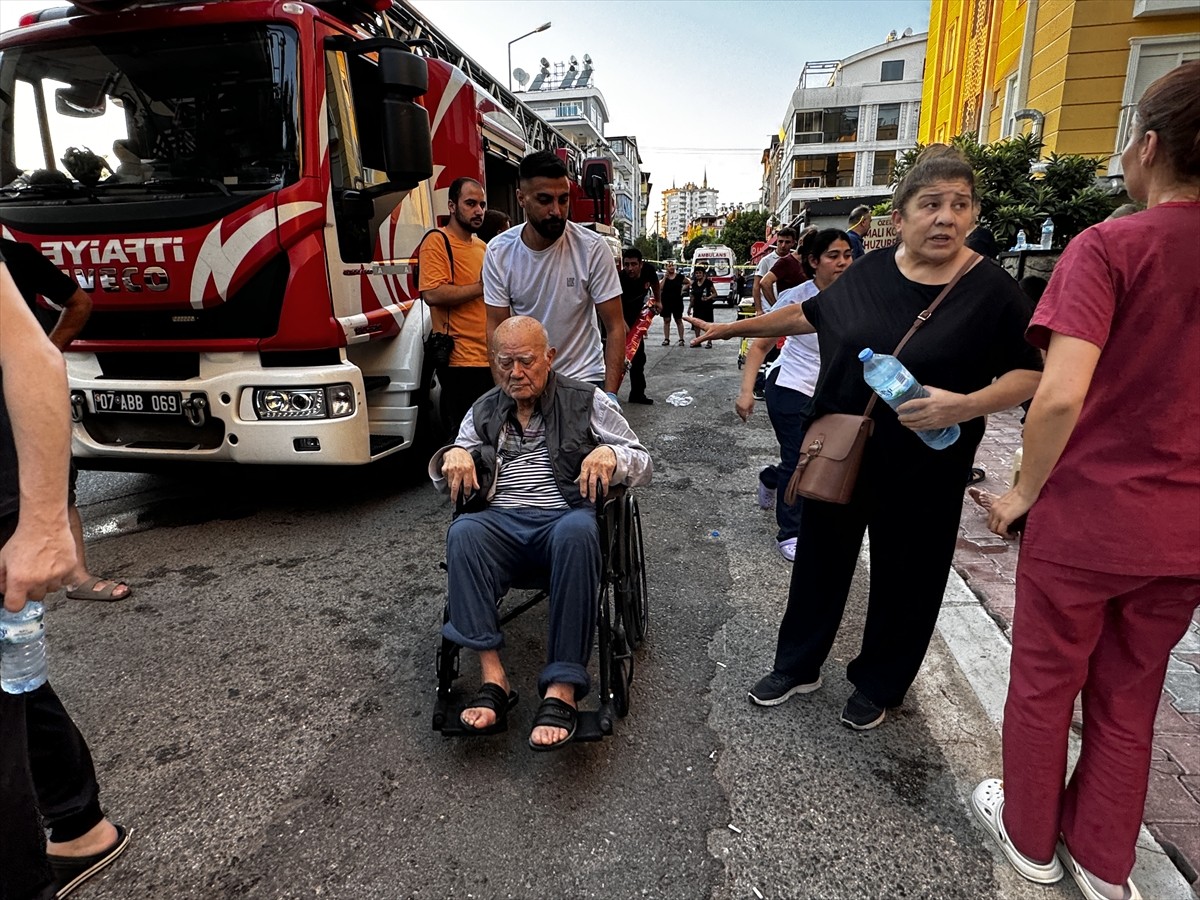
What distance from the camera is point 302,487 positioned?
5.16 m

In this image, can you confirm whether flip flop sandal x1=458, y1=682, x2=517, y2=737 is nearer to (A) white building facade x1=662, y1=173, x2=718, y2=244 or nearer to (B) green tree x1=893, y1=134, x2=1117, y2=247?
(B) green tree x1=893, y1=134, x2=1117, y2=247

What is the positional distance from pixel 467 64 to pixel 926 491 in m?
5.53

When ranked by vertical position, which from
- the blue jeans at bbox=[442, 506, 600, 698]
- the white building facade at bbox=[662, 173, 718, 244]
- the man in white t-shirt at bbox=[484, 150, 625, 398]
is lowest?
the blue jeans at bbox=[442, 506, 600, 698]

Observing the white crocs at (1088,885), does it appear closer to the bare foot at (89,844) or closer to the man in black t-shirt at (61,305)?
the bare foot at (89,844)

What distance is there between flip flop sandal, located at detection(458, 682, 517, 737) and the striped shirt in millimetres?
655

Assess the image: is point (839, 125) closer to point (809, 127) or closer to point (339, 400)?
point (809, 127)

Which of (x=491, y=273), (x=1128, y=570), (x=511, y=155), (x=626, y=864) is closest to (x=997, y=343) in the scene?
(x=1128, y=570)

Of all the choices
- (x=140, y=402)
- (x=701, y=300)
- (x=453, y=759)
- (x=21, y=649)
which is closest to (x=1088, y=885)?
(x=453, y=759)

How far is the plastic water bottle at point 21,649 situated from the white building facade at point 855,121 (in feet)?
155

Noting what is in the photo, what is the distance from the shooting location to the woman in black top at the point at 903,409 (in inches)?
77.9

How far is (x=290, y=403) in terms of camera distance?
3.92 m

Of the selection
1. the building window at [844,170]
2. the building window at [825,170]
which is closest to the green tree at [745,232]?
the building window at [825,170]

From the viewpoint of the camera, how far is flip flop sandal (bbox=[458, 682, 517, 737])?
86.1 inches

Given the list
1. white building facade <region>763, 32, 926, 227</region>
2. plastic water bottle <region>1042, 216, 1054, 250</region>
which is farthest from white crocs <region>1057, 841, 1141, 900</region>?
white building facade <region>763, 32, 926, 227</region>
